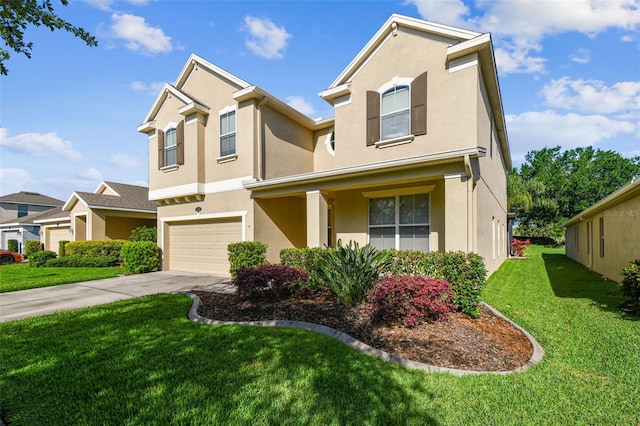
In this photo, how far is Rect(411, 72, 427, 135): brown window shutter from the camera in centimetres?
916

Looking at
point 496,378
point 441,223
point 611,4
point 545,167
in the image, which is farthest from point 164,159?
point 545,167

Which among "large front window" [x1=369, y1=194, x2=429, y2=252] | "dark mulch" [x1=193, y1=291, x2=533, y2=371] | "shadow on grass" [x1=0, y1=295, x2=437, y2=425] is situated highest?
"large front window" [x1=369, y1=194, x2=429, y2=252]

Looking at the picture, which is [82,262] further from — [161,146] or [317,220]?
[317,220]

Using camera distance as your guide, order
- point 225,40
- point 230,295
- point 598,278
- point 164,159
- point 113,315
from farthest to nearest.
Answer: point 164,159 < point 598,278 < point 225,40 < point 230,295 < point 113,315

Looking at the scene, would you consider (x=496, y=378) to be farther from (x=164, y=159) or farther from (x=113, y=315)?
(x=164, y=159)

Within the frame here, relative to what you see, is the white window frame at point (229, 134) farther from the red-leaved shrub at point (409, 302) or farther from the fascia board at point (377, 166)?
the red-leaved shrub at point (409, 302)

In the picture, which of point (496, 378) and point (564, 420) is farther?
point (496, 378)

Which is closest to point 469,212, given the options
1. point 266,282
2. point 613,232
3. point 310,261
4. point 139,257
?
point 310,261

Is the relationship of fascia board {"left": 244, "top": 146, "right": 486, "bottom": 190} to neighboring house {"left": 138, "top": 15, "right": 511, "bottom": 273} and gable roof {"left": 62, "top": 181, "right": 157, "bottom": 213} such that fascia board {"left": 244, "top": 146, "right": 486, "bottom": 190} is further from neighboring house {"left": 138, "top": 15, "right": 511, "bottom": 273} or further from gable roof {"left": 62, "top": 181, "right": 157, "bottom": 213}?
gable roof {"left": 62, "top": 181, "right": 157, "bottom": 213}

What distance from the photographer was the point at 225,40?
10242 mm

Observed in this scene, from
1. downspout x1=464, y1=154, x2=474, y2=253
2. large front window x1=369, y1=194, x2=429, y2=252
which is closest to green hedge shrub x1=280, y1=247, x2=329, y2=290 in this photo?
large front window x1=369, y1=194, x2=429, y2=252

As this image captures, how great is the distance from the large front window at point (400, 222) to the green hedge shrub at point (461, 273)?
261 cm

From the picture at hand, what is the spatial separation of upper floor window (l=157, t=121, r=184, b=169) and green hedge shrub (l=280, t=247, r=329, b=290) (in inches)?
289

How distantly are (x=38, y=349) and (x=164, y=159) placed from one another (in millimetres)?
11049
